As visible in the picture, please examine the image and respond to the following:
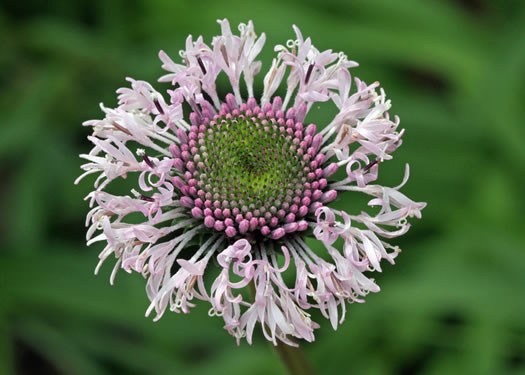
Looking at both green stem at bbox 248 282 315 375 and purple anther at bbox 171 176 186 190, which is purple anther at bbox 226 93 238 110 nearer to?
purple anther at bbox 171 176 186 190

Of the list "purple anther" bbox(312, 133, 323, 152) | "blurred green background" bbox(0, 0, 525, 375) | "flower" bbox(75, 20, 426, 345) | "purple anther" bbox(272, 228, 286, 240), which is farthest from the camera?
"blurred green background" bbox(0, 0, 525, 375)

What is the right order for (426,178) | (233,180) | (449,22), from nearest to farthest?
(233,180) → (426,178) → (449,22)

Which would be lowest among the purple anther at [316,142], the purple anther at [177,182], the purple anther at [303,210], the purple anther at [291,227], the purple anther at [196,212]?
the purple anther at [196,212]

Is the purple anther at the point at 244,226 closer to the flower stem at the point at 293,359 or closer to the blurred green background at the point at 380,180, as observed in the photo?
the flower stem at the point at 293,359

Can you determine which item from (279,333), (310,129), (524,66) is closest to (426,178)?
(524,66)

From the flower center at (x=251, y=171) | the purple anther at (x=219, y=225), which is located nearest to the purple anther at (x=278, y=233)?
the flower center at (x=251, y=171)

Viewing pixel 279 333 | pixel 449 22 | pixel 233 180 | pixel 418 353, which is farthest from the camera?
pixel 449 22

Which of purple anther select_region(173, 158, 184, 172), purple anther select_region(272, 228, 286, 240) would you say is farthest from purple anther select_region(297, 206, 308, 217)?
purple anther select_region(173, 158, 184, 172)

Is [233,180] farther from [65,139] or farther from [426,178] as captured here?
[65,139]
